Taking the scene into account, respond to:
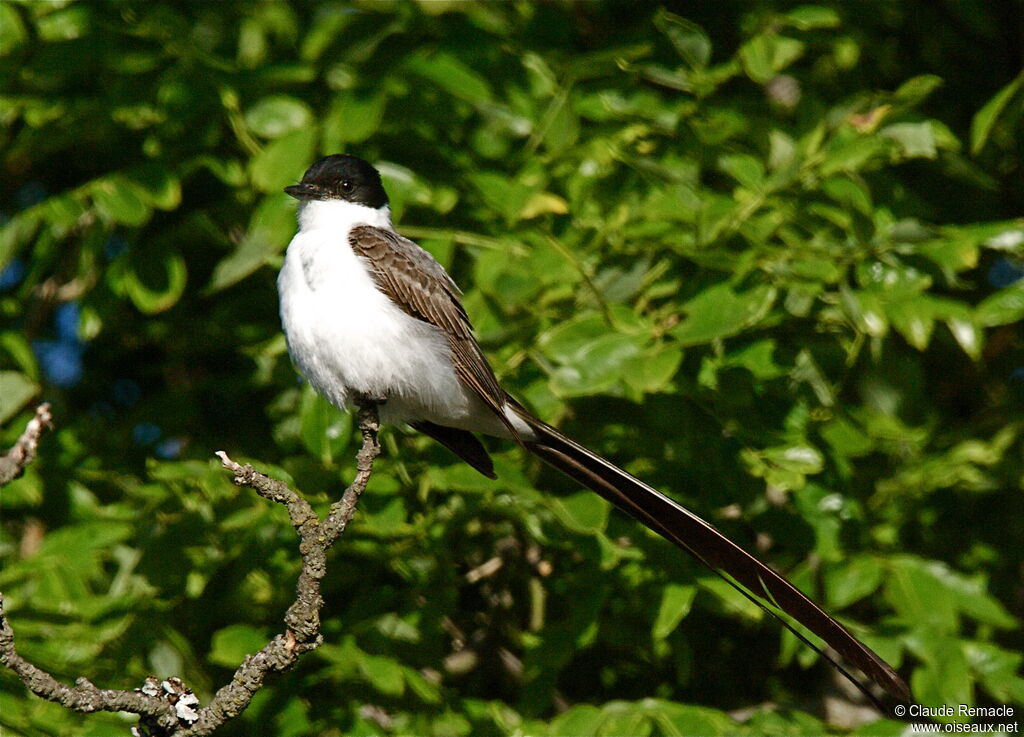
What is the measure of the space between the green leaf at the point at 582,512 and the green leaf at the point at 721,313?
57 cm

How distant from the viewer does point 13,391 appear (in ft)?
12.2

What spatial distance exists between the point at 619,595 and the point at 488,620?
0.72 meters

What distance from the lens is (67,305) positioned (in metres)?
5.02

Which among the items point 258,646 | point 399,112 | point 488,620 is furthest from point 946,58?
point 258,646

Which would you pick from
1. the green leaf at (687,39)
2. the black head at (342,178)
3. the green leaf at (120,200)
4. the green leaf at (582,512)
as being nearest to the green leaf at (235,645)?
the green leaf at (582,512)

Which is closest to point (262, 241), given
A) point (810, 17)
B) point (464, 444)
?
point (464, 444)

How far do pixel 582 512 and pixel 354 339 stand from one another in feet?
3.05

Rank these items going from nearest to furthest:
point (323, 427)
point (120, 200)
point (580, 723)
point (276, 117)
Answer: point (580, 723) → point (323, 427) → point (120, 200) → point (276, 117)

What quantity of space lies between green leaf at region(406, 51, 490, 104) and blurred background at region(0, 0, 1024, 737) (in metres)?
0.01

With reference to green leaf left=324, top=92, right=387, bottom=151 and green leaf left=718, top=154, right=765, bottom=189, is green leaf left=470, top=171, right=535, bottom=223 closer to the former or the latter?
green leaf left=324, top=92, right=387, bottom=151

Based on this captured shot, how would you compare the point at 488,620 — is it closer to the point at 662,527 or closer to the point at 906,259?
the point at 662,527

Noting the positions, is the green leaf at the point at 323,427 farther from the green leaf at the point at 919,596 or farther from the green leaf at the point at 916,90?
the green leaf at the point at 916,90

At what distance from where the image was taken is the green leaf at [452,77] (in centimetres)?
364

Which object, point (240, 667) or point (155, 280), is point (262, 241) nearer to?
point (155, 280)
